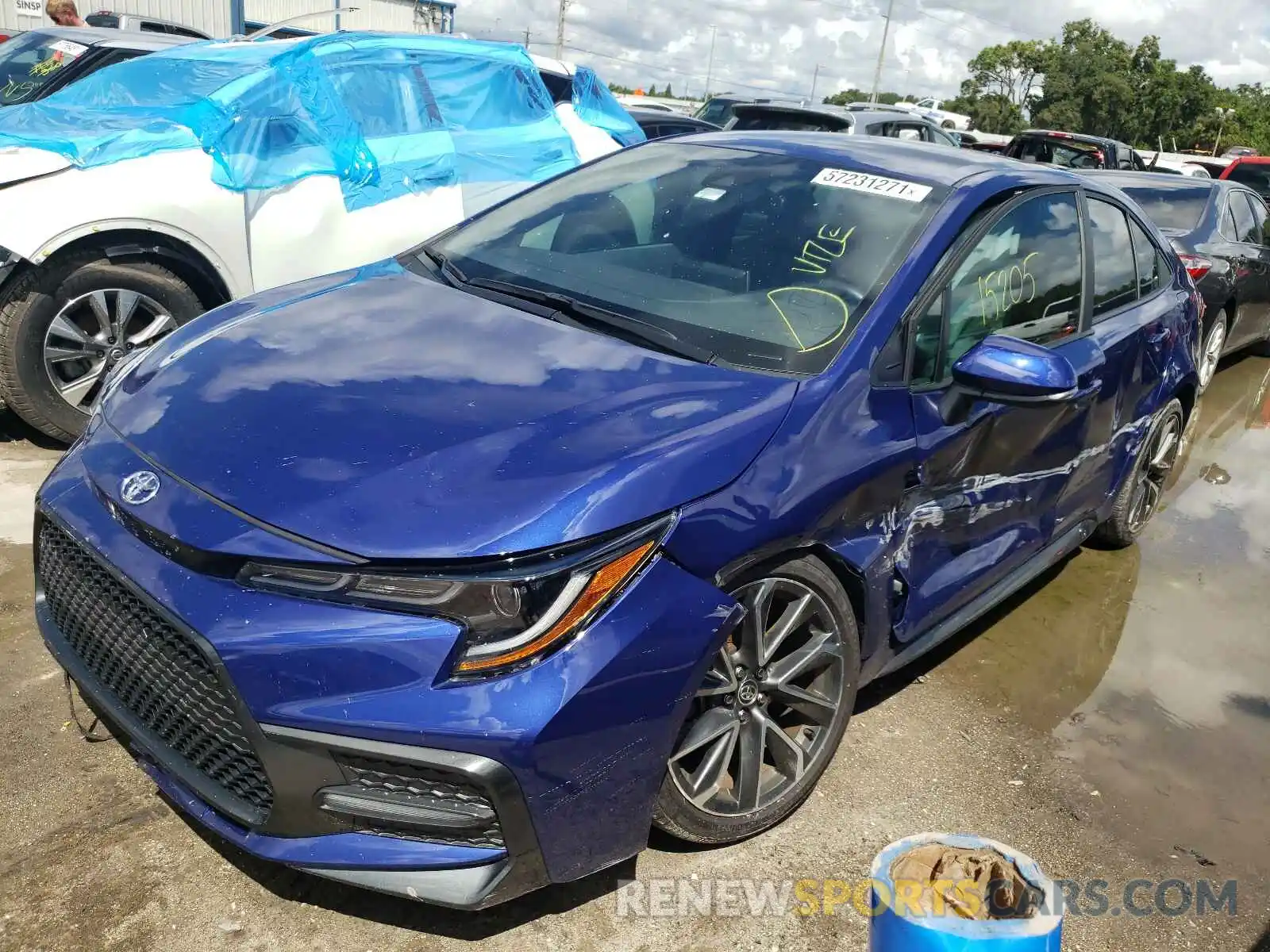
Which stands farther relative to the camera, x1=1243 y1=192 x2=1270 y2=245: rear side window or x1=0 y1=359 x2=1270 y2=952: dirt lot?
x1=1243 y1=192 x2=1270 y2=245: rear side window

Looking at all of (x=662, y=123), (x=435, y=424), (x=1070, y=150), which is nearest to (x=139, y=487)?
(x=435, y=424)

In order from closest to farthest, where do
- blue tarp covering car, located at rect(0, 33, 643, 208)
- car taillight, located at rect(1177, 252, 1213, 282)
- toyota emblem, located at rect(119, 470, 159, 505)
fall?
1. toyota emblem, located at rect(119, 470, 159, 505)
2. blue tarp covering car, located at rect(0, 33, 643, 208)
3. car taillight, located at rect(1177, 252, 1213, 282)

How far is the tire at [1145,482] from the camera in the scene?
435 cm

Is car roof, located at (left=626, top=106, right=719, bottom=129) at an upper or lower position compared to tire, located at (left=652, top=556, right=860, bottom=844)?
upper

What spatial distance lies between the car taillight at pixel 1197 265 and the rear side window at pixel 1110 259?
11.8 ft

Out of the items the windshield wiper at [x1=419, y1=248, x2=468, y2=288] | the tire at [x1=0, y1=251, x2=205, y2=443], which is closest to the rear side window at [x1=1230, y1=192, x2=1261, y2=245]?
the windshield wiper at [x1=419, y1=248, x2=468, y2=288]

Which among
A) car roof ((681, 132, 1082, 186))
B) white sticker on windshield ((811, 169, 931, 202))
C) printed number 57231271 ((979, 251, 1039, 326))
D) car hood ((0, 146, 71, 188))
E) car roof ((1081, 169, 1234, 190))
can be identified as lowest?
car roof ((1081, 169, 1234, 190))

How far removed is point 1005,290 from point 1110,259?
966 millimetres

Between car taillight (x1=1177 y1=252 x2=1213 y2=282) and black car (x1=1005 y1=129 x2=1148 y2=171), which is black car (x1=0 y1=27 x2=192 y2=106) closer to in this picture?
car taillight (x1=1177 y1=252 x2=1213 y2=282)

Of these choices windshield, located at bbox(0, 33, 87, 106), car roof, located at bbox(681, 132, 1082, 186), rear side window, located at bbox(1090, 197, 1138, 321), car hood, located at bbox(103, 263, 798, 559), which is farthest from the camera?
windshield, located at bbox(0, 33, 87, 106)

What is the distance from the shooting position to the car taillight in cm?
712

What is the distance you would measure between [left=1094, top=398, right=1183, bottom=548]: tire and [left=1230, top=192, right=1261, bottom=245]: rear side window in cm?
394

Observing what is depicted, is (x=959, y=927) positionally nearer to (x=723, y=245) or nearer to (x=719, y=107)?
(x=723, y=245)

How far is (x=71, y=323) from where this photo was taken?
4348mm
